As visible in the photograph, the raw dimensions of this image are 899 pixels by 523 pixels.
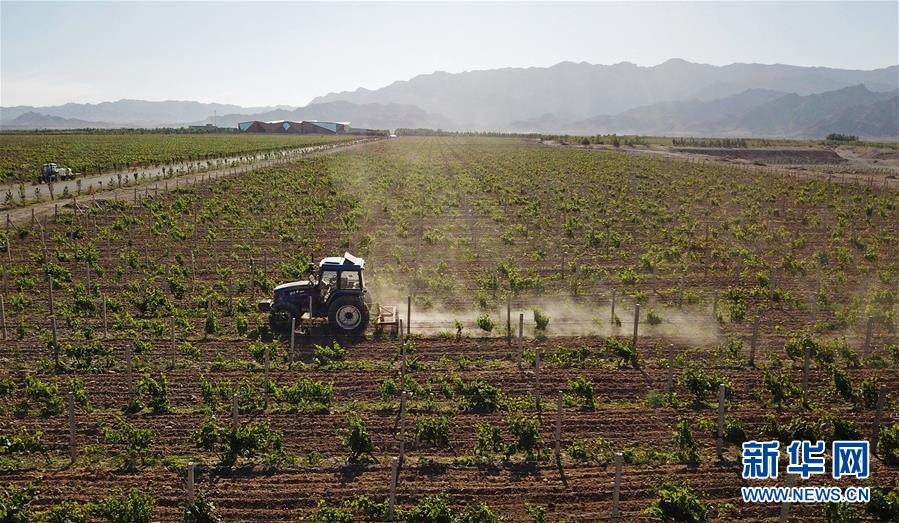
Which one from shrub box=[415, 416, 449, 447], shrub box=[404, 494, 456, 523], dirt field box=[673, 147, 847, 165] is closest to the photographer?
shrub box=[404, 494, 456, 523]

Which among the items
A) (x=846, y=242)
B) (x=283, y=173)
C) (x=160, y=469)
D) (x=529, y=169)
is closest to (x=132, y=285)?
(x=160, y=469)

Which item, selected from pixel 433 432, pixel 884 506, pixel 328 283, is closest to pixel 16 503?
pixel 433 432

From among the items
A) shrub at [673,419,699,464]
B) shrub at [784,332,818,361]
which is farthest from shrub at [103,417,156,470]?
shrub at [784,332,818,361]

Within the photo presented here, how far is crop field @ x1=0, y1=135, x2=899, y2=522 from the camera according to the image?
954cm

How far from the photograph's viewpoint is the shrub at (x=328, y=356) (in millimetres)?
14086

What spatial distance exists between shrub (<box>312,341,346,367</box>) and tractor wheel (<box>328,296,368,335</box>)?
116 centimetres

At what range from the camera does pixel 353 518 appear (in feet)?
28.8

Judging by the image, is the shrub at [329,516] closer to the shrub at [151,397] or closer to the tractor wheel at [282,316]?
the shrub at [151,397]

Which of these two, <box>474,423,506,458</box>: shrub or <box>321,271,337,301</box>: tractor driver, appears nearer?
<box>474,423,506,458</box>: shrub

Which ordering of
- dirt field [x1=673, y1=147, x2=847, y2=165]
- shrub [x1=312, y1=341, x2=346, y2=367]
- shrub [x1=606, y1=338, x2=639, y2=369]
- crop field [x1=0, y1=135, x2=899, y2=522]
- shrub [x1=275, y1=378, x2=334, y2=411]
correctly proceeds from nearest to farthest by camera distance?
crop field [x1=0, y1=135, x2=899, y2=522] < shrub [x1=275, y1=378, x2=334, y2=411] < shrub [x1=312, y1=341, x2=346, y2=367] < shrub [x1=606, y1=338, x2=639, y2=369] < dirt field [x1=673, y1=147, x2=847, y2=165]

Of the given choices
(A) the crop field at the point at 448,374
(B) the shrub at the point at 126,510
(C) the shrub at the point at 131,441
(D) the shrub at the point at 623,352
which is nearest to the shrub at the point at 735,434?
(A) the crop field at the point at 448,374

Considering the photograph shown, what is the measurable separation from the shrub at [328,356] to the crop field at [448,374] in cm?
6

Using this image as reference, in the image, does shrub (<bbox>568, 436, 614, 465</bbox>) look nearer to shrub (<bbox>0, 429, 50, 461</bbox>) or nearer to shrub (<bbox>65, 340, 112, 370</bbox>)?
shrub (<bbox>0, 429, 50, 461</bbox>)

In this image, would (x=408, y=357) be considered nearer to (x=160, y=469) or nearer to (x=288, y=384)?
(x=288, y=384)
